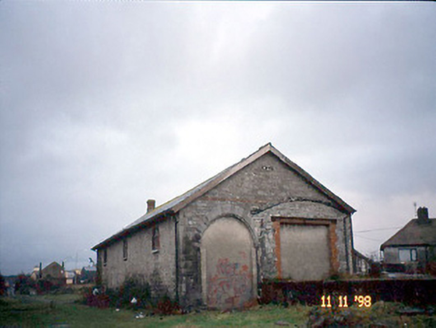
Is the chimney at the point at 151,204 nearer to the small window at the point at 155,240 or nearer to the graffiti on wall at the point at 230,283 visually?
the small window at the point at 155,240

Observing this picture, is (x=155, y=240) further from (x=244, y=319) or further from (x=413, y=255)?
(x=413, y=255)

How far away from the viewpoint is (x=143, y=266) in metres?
18.2

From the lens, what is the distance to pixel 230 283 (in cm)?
1559

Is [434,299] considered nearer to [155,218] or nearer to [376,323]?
[376,323]

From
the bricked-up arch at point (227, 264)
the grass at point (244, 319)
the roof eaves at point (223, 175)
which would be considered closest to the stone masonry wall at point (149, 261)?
the roof eaves at point (223, 175)

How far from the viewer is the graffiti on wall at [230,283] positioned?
1513 cm

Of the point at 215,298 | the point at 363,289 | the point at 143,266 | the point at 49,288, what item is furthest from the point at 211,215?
the point at 49,288

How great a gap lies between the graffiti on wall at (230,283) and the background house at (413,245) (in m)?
27.5

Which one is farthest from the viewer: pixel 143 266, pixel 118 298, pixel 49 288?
pixel 49 288

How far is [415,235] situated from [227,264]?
3287 cm

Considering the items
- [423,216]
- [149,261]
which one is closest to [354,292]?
[149,261]

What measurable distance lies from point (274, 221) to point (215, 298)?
4186 millimetres

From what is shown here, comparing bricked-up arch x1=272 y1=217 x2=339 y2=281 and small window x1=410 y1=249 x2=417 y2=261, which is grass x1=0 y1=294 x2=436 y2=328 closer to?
bricked-up arch x1=272 y1=217 x2=339 y2=281

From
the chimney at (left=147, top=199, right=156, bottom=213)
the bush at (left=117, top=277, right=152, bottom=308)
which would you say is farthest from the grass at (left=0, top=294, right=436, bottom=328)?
the chimney at (left=147, top=199, right=156, bottom=213)
